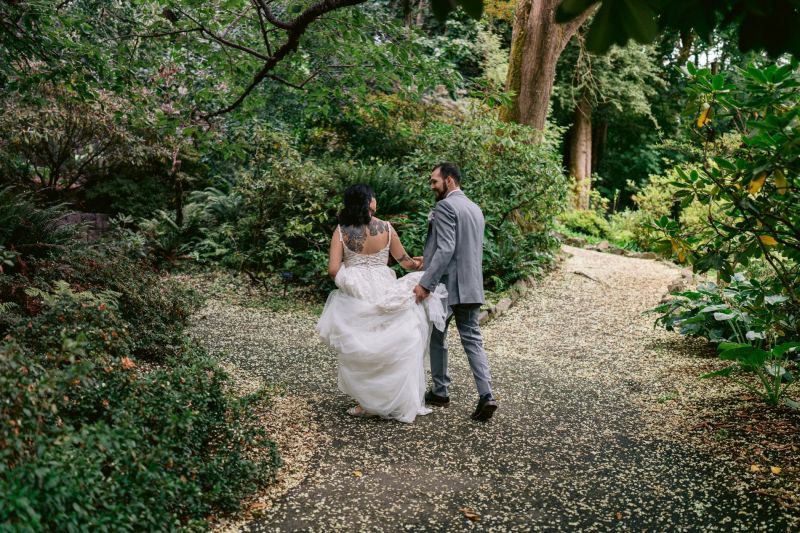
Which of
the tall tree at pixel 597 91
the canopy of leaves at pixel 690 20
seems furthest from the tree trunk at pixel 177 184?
the canopy of leaves at pixel 690 20

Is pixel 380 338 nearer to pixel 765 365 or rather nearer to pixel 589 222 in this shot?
pixel 765 365

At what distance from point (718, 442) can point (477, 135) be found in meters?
5.58

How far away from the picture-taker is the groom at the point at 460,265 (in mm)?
4715

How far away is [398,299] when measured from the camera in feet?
15.4

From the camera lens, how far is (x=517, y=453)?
4.18m

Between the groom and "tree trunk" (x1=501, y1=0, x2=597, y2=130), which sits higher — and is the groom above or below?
below

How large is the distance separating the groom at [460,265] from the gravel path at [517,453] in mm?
396

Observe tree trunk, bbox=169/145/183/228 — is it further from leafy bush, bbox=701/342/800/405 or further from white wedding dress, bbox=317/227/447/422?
leafy bush, bbox=701/342/800/405

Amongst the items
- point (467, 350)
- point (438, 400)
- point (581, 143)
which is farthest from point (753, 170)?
point (581, 143)

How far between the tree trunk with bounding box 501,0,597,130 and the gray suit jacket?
241 inches

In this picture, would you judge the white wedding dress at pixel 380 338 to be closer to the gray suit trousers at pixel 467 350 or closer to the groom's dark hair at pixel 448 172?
the gray suit trousers at pixel 467 350

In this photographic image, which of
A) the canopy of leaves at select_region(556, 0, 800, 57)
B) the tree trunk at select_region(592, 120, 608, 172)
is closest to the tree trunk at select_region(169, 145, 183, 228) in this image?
the canopy of leaves at select_region(556, 0, 800, 57)

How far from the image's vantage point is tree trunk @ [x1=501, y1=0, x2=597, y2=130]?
1023cm

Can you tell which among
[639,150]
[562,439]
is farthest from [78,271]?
[639,150]
